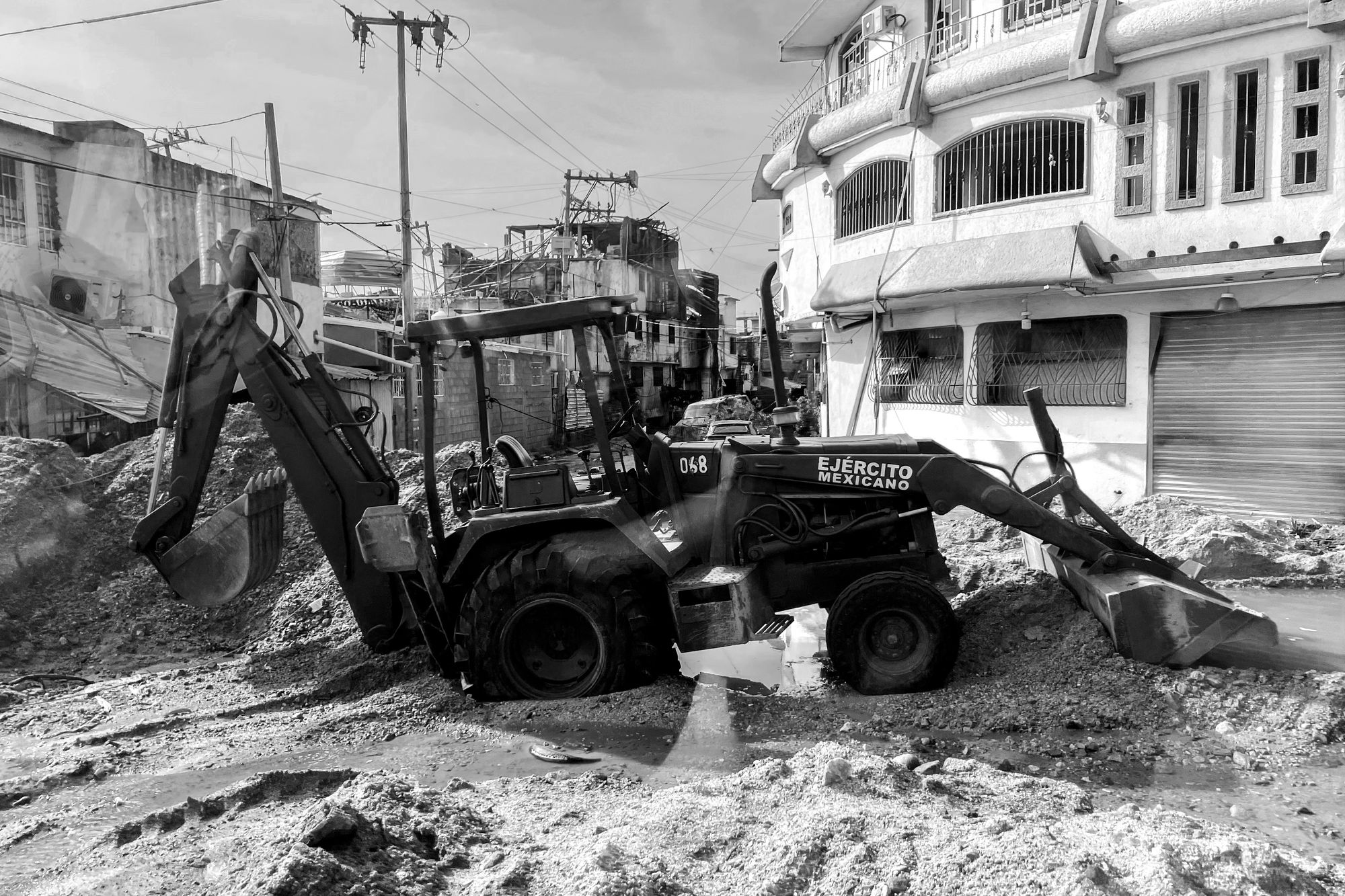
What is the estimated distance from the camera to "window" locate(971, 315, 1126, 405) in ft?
46.4

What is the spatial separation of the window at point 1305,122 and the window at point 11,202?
21.2m

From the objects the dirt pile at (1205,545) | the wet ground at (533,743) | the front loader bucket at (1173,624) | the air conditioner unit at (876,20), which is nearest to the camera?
the wet ground at (533,743)

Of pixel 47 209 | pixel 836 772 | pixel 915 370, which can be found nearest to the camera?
pixel 836 772

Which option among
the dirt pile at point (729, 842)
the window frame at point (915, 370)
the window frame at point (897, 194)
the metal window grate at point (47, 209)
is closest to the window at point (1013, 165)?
the window frame at point (897, 194)

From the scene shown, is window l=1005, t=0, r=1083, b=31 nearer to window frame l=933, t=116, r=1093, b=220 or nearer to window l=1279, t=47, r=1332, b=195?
window frame l=933, t=116, r=1093, b=220

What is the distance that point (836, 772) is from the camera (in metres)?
4.43

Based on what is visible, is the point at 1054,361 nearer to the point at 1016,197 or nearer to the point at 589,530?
the point at 1016,197

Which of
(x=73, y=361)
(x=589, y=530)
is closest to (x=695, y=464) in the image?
(x=589, y=530)

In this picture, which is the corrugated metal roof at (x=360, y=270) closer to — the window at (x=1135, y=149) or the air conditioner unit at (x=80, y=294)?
the air conditioner unit at (x=80, y=294)

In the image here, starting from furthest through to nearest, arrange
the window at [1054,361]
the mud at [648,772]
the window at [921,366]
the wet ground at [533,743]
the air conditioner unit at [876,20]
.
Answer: the air conditioner unit at [876,20]
the window at [921,366]
the window at [1054,361]
the wet ground at [533,743]
the mud at [648,772]

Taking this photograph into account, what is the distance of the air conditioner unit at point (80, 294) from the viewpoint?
1894 centimetres

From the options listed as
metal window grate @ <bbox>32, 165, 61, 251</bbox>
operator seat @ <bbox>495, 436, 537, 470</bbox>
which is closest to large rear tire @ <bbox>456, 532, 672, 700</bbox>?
operator seat @ <bbox>495, 436, 537, 470</bbox>

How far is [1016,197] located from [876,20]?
5663 mm

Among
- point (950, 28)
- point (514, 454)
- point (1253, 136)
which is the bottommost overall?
point (514, 454)
